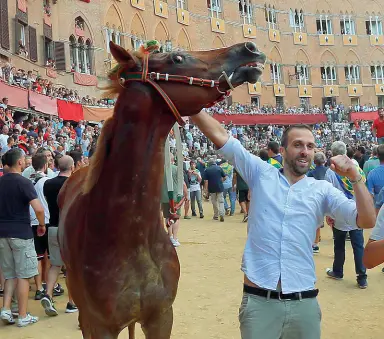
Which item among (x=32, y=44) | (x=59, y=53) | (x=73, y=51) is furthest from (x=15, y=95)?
(x=73, y=51)

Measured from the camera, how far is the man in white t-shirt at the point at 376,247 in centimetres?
231

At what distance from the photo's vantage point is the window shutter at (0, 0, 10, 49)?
22547mm

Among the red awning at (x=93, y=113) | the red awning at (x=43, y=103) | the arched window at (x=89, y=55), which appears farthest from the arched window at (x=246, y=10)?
the red awning at (x=43, y=103)

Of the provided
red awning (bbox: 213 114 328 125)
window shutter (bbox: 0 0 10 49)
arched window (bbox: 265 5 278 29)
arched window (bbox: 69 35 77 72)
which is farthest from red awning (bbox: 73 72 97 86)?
arched window (bbox: 265 5 278 29)

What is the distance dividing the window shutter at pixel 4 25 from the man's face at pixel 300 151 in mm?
22636

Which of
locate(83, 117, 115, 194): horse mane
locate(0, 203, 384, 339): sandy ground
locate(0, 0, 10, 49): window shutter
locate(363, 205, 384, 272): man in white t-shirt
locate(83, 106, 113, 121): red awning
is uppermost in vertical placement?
locate(0, 0, 10, 49): window shutter

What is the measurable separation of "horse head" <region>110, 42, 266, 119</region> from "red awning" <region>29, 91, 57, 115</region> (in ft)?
60.9

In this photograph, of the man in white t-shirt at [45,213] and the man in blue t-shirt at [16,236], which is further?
the man in white t-shirt at [45,213]

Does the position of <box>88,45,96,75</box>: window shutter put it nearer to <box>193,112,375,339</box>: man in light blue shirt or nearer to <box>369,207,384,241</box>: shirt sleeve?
<box>193,112,375,339</box>: man in light blue shirt

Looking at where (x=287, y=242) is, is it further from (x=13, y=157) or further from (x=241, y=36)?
(x=241, y=36)

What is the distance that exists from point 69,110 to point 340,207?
73.3ft

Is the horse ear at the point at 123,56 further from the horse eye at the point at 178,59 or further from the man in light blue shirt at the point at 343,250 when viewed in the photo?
the man in light blue shirt at the point at 343,250

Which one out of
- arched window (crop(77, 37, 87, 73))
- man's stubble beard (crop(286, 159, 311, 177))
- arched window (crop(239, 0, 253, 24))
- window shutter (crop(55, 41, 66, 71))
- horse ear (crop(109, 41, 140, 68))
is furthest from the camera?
arched window (crop(239, 0, 253, 24))

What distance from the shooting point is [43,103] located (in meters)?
21.0
